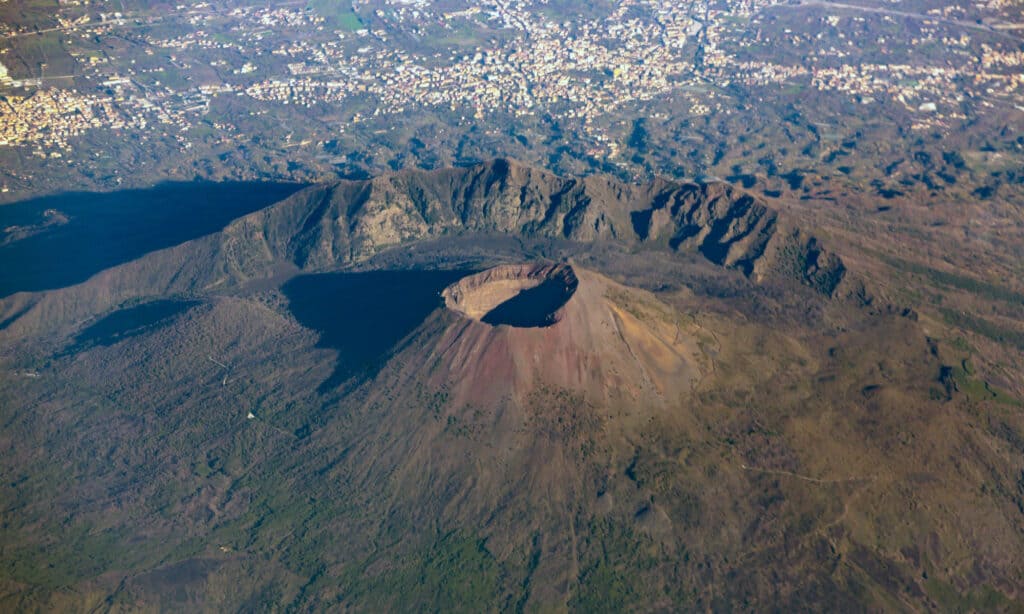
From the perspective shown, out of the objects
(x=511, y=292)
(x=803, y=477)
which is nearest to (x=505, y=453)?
(x=511, y=292)

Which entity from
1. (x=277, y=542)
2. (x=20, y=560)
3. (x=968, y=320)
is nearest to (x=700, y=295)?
(x=968, y=320)

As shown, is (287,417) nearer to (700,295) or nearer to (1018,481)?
(700,295)

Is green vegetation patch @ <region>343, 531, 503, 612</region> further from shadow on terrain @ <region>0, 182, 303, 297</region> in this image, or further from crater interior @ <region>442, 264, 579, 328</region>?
shadow on terrain @ <region>0, 182, 303, 297</region>

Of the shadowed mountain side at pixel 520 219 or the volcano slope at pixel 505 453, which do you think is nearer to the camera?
the volcano slope at pixel 505 453

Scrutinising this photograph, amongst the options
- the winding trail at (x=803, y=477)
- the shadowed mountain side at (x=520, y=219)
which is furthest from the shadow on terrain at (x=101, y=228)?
the winding trail at (x=803, y=477)

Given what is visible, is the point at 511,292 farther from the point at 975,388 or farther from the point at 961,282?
the point at 961,282

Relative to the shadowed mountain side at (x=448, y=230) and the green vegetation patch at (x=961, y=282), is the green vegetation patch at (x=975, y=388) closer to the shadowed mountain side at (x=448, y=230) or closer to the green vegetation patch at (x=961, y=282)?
the shadowed mountain side at (x=448, y=230)
